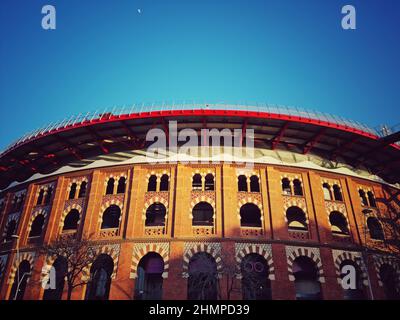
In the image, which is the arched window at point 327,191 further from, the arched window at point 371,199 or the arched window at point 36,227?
the arched window at point 36,227

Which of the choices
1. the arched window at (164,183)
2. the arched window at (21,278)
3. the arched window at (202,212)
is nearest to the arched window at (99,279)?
the arched window at (21,278)

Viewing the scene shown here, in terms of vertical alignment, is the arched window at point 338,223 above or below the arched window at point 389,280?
above

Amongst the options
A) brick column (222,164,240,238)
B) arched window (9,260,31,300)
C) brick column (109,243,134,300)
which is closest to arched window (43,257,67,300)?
arched window (9,260,31,300)

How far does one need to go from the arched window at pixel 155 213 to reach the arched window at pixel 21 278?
7.75m

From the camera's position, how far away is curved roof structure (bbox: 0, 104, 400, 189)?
18062mm

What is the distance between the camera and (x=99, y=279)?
17.9 meters

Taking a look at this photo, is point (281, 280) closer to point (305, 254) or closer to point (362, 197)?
point (305, 254)

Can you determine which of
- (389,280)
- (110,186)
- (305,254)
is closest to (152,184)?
(110,186)

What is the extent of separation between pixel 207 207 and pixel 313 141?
828 centimetres

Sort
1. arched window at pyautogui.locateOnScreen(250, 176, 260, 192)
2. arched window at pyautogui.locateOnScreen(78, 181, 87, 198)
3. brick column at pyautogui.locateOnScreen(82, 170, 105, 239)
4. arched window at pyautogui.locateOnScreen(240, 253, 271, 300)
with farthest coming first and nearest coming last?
arched window at pyautogui.locateOnScreen(78, 181, 87, 198), arched window at pyautogui.locateOnScreen(250, 176, 260, 192), brick column at pyautogui.locateOnScreen(82, 170, 105, 239), arched window at pyautogui.locateOnScreen(240, 253, 271, 300)

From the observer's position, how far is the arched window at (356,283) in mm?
17291

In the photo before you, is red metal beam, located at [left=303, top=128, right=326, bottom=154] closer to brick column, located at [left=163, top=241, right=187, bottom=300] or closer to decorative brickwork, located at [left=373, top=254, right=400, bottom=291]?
decorative brickwork, located at [left=373, top=254, right=400, bottom=291]

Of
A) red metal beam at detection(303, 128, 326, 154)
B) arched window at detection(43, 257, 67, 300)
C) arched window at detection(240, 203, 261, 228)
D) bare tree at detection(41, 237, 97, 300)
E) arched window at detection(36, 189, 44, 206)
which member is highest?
red metal beam at detection(303, 128, 326, 154)

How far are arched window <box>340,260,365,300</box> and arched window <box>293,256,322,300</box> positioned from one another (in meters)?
1.60
